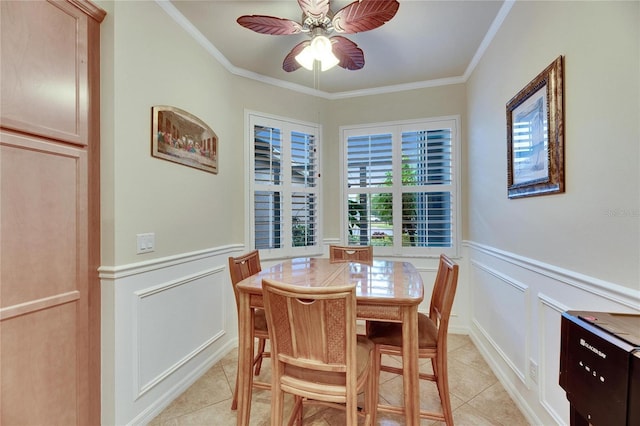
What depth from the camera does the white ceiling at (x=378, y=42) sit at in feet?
6.53

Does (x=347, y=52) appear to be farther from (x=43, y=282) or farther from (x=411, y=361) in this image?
(x=43, y=282)

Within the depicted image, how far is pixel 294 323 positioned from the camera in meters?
1.23

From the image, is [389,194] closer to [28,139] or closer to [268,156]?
[268,156]

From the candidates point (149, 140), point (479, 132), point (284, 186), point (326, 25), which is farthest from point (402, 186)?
point (149, 140)

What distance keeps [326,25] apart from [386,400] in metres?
2.63

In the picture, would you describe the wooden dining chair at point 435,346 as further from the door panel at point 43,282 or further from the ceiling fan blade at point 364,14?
the door panel at point 43,282

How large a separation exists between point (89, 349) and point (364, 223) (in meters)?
2.64

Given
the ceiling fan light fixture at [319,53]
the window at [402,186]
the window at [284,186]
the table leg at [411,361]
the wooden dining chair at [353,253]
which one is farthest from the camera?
the window at [402,186]

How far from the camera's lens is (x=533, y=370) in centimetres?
170

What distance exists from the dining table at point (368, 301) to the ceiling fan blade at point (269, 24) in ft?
5.16

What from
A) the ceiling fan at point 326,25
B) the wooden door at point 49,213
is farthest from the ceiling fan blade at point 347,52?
the wooden door at point 49,213

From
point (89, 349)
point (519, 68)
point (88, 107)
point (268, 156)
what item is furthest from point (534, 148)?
point (89, 349)

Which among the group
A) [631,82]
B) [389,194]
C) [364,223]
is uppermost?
[631,82]

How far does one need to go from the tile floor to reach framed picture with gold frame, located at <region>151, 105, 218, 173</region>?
1694mm
